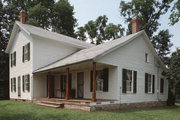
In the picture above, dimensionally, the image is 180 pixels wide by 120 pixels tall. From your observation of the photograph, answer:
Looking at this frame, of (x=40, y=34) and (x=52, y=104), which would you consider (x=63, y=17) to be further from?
(x=52, y=104)

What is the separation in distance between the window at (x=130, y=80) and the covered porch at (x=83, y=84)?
0.96m

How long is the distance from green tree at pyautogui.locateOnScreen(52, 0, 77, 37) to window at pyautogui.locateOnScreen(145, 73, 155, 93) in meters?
23.1

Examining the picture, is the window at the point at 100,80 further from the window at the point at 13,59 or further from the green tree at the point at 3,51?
the green tree at the point at 3,51

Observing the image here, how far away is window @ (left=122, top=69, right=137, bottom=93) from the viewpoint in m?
15.3

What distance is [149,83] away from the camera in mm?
18047

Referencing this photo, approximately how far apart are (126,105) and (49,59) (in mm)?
7910

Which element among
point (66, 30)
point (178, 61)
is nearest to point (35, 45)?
point (178, 61)

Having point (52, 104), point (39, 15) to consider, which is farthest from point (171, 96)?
point (39, 15)

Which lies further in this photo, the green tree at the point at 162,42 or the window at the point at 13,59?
the green tree at the point at 162,42

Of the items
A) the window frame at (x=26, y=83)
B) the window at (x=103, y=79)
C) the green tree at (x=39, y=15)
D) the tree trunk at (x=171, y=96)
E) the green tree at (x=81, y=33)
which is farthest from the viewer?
the green tree at (x=81, y=33)

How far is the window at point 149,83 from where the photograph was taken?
17.5 metres

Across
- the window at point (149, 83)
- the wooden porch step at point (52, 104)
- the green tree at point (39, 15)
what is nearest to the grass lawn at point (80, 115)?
the wooden porch step at point (52, 104)

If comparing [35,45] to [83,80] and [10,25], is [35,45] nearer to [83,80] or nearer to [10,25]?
[83,80]

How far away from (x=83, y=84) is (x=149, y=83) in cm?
507
